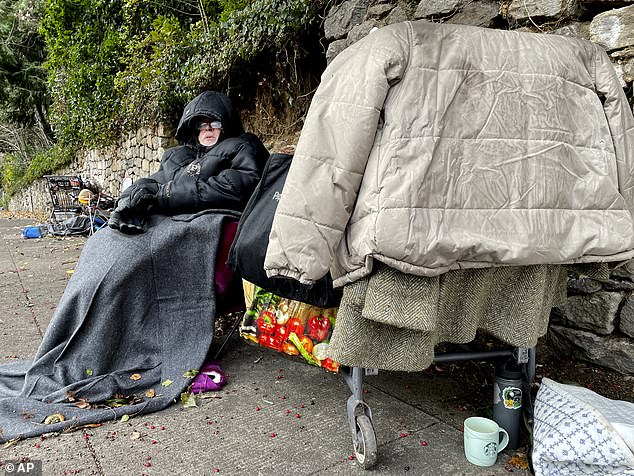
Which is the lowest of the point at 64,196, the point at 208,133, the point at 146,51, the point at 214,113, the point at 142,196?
the point at 64,196

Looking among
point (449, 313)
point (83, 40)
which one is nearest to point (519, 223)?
point (449, 313)

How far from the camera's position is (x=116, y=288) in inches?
103

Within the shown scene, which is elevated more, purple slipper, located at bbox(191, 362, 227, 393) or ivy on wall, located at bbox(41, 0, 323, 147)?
ivy on wall, located at bbox(41, 0, 323, 147)

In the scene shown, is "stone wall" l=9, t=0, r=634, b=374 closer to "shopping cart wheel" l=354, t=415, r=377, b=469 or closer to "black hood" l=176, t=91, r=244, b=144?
"black hood" l=176, t=91, r=244, b=144

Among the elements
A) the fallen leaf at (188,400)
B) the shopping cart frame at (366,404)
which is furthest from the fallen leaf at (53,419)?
the shopping cart frame at (366,404)

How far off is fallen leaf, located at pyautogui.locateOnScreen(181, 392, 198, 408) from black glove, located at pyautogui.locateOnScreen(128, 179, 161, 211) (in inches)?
39.0

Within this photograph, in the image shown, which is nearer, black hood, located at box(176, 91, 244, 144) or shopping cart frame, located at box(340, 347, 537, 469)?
shopping cart frame, located at box(340, 347, 537, 469)

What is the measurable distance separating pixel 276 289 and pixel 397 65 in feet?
3.25

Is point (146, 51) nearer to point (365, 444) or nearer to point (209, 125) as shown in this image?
point (209, 125)

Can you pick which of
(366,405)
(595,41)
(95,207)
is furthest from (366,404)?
(95,207)

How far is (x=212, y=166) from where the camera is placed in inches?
116

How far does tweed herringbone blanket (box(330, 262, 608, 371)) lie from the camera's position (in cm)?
170

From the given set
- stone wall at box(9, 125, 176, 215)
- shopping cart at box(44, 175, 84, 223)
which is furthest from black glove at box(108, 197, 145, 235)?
shopping cart at box(44, 175, 84, 223)

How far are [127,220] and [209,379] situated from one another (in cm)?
92
